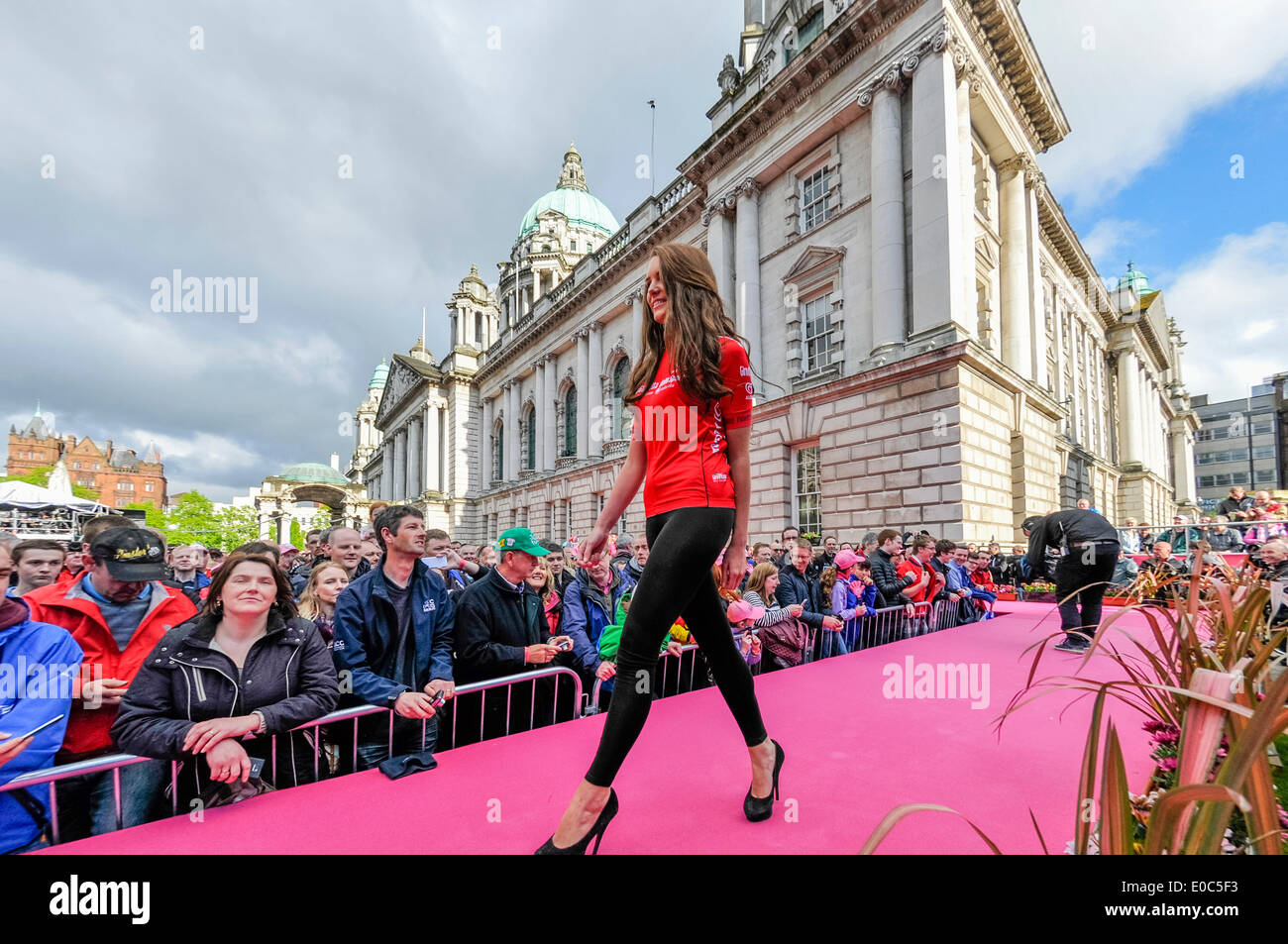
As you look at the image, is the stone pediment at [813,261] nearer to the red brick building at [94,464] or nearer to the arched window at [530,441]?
the arched window at [530,441]

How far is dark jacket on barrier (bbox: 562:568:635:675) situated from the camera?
4.39 m

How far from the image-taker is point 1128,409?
34281mm

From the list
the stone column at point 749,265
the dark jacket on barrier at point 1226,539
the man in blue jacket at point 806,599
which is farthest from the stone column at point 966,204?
the man in blue jacket at point 806,599

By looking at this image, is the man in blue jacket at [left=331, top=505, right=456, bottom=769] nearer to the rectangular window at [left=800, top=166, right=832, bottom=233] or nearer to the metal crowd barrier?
the metal crowd barrier

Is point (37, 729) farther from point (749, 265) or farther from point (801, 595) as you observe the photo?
point (749, 265)

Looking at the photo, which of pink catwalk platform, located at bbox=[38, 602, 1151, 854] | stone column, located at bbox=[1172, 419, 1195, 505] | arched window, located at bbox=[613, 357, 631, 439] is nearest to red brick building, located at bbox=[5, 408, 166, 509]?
arched window, located at bbox=[613, 357, 631, 439]

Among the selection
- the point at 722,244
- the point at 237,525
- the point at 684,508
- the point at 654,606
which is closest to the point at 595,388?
the point at 722,244

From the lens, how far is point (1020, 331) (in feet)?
55.0

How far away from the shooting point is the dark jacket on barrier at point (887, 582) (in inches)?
304

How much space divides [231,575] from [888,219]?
15.5 m
